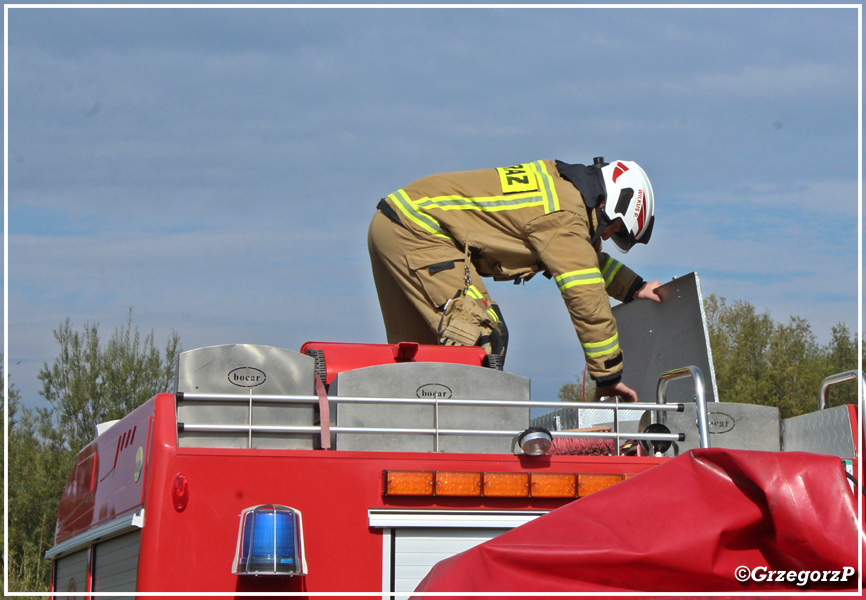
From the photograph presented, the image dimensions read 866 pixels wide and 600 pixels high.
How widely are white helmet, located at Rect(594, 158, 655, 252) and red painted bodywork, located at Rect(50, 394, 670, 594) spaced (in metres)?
3.01

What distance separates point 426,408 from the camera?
4422 millimetres

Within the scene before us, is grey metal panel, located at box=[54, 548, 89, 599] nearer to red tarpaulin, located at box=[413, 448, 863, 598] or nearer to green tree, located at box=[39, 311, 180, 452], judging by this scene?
red tarpaulin, located at box=[413, 448, 863, 598]

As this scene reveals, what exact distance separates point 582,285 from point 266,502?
2.97 metres

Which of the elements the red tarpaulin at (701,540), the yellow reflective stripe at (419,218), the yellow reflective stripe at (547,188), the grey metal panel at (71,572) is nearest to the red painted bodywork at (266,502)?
the grey metal panel at (71,572)

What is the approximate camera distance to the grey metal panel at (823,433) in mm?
4387

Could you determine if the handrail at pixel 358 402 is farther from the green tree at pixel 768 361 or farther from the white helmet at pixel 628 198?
the green tree at pixel 768 361

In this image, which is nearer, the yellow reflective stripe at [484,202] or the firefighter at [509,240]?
the firefighter at [509,240]

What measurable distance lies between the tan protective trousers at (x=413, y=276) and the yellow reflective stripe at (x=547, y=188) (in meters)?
0.63

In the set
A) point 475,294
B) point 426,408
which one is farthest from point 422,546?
point 475,294

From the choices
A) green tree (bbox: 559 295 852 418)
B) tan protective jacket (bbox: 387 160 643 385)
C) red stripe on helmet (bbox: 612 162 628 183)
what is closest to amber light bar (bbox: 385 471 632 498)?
tan protective jacket (bbox: 387 160 643 385)

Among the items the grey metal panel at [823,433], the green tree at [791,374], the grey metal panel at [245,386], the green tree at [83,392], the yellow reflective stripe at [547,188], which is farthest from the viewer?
the green tree at [791,374]

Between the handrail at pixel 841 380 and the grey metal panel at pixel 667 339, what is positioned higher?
the grey metal panel at pixel 667 339

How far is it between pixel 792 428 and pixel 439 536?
2.04m

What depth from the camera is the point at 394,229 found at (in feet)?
21.8
